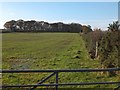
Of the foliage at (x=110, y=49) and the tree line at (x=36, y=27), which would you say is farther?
the tree line at (x=36, y=27)

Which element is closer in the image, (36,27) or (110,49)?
(110,49)

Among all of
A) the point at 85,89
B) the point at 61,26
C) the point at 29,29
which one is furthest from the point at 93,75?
the point at 61,26

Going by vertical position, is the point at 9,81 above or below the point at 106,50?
below

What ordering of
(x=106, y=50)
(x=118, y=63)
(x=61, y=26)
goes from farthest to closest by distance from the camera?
(x=61, y=26), (x=106, y=50), (x=118, y=63)

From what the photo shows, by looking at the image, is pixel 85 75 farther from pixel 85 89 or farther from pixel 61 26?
pixel 61 26

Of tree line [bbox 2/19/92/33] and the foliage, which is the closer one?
the foliage

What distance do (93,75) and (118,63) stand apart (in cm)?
166

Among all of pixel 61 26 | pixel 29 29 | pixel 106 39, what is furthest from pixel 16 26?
pixel 106 39

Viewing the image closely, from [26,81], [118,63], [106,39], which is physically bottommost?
[26,81]

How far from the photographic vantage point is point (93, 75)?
38.5 feet

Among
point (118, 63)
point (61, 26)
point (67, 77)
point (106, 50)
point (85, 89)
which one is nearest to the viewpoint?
point (85, 89)

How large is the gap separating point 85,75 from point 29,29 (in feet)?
315

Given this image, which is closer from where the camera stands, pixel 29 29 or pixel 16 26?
pixel 16 26

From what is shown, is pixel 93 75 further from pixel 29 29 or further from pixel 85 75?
pixel 29 29
